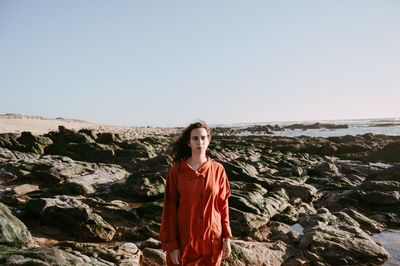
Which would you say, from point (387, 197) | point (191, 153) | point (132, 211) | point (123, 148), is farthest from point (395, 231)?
point (123, 148)

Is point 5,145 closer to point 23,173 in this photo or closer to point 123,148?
point 123,148

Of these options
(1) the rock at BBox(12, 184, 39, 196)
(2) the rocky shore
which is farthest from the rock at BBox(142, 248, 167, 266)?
(1) the rock at BBox(12, 184, 39, 196)

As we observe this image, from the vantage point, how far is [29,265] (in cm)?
450

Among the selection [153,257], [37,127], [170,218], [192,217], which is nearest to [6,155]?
[153,257]

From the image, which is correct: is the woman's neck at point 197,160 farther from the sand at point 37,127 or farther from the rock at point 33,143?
the sand at point 37,127

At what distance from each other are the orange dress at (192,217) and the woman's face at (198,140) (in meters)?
0.18

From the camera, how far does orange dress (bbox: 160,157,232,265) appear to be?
3.94 meters

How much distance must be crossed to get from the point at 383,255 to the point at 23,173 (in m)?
12.3

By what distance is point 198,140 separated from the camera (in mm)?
4164

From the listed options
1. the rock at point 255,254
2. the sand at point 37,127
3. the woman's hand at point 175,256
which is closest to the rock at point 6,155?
the rock at point 255,254

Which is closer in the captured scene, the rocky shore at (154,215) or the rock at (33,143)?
the rocky shore at (154,215)

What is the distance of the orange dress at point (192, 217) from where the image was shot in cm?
394

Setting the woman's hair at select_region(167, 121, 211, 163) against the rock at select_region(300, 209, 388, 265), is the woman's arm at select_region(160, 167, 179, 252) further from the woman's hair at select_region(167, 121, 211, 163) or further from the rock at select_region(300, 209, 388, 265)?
the rock at select_region(300, 209, 388, 265)

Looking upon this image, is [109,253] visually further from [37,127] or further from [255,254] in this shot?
[37,127]
